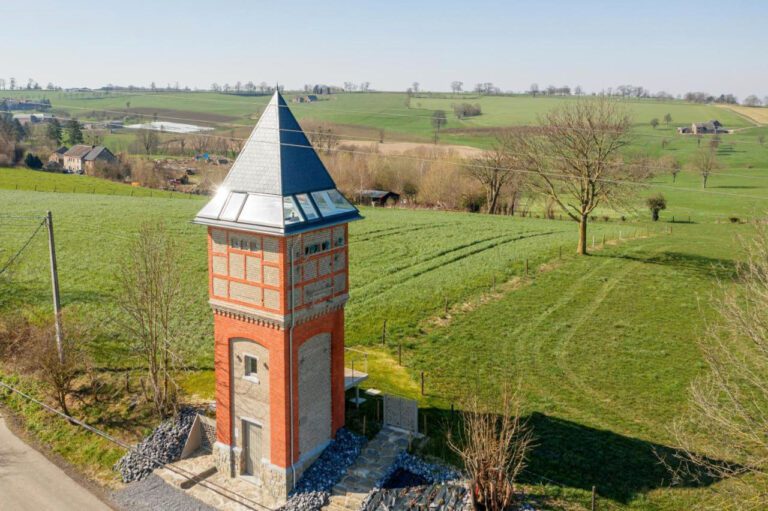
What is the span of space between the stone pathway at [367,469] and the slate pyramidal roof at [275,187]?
8.01 meters

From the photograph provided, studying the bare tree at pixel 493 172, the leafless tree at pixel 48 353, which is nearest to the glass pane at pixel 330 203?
the leafless tree at pixel 48 353

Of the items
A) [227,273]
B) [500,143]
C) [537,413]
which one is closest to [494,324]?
[537,413]

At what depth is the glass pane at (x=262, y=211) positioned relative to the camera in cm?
1863

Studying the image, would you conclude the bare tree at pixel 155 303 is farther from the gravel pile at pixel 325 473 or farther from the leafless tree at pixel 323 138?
the leafless tree at pixel 323 138

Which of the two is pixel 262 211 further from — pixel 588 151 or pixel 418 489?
pixel 588 151

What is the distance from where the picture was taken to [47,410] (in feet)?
88.2

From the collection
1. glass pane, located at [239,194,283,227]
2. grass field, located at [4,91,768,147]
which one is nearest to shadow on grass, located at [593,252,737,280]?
grass field, located at [4,91,768,147]

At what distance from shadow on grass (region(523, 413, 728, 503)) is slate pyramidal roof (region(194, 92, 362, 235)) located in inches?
420

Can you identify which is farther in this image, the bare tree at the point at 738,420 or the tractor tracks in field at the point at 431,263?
the tractor tracks in field at the point at 431,263

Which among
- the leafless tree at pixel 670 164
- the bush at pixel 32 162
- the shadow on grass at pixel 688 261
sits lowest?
the shadow on grass at pixel 688 261

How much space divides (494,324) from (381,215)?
3447 cm

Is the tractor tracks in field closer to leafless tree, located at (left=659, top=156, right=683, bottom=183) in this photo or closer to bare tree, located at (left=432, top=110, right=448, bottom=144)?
leafless tree, located at (left=659, top=156, right=683, bottom=183)

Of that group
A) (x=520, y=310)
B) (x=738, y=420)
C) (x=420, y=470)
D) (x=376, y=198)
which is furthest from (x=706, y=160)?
(x=420, y=470)

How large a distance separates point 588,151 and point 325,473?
31.4 m
